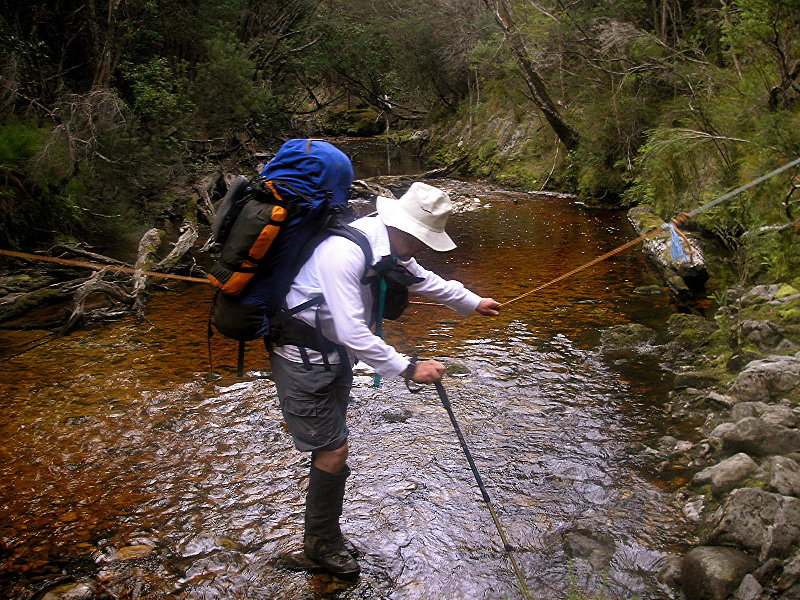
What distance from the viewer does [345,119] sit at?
1716 inches

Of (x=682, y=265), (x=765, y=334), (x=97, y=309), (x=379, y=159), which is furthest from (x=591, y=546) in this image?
(x=379, y=159)

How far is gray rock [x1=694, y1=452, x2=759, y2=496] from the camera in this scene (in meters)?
3.66

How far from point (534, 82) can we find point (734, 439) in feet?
52.1

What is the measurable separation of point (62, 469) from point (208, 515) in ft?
4.82

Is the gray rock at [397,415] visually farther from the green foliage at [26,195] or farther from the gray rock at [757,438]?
the green foliage at [26,195]

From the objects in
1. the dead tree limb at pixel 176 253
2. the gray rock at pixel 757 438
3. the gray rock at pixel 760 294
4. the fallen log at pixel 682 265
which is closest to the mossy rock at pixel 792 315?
the gray rock at pixel 760 294

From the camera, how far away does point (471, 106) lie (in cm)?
2823

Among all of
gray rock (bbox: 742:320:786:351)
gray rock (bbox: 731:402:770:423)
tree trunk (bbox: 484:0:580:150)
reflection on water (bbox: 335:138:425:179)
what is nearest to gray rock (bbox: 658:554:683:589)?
gray rock (bbox: 731:402:770:423)

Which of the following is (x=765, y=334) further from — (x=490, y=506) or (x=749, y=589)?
(x=490, y=506)

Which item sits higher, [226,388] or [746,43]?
[746,43]

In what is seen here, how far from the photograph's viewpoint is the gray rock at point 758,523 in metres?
2.92

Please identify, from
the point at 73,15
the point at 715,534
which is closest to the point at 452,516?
the point at 715,534

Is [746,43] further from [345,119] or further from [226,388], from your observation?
[345,119]

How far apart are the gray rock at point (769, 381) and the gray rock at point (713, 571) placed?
1.84 metres
